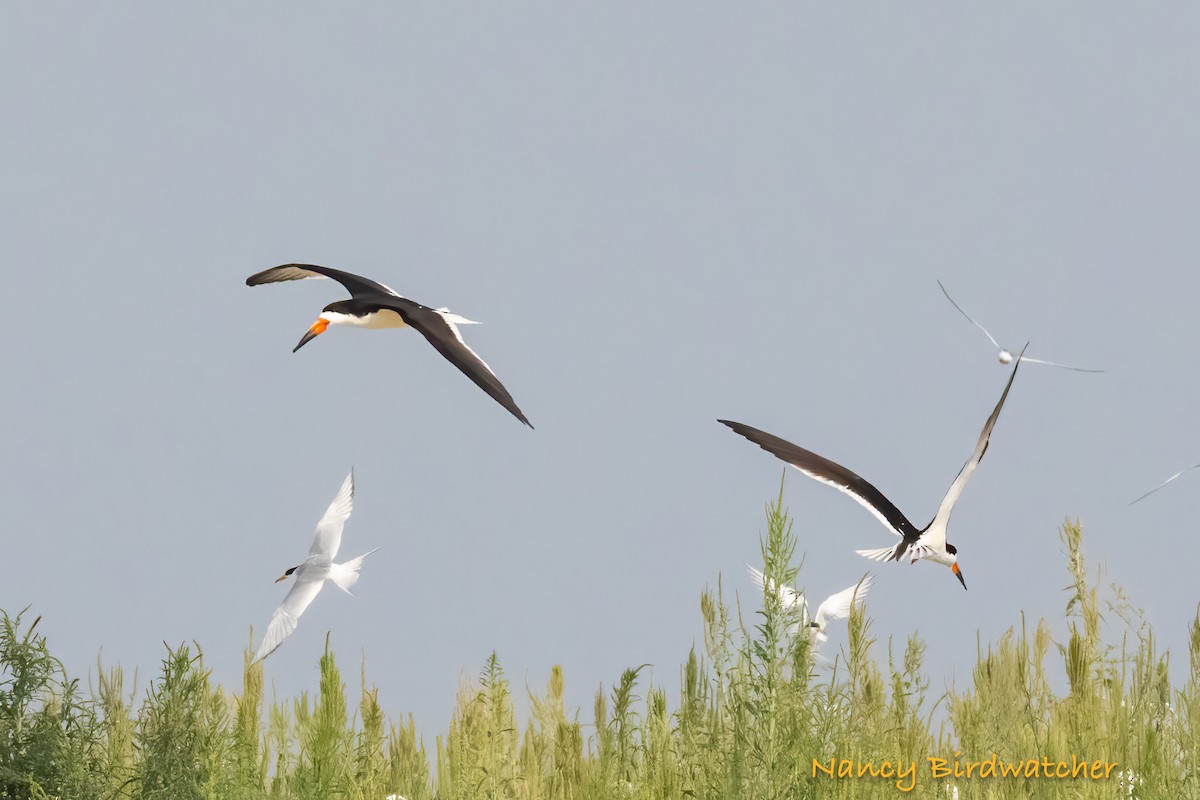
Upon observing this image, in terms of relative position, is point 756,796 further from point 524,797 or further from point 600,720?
point 600,720

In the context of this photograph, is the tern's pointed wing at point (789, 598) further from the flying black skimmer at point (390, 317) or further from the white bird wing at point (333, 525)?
the white bird wing at point (333, 525)

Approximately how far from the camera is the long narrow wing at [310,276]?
870cm

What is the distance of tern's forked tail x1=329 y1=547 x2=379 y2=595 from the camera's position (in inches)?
296

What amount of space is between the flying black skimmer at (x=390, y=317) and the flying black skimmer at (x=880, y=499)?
2.12m

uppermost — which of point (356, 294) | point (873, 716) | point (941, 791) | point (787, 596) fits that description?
point (356, 294)

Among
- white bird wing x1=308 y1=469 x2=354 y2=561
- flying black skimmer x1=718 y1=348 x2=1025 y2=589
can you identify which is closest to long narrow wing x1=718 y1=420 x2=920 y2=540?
flying black skimmer x1=718 y1=348 x2=1025 y2=589

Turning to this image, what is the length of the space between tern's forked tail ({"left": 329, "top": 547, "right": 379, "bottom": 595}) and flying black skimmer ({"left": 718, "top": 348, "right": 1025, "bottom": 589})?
8.50ft

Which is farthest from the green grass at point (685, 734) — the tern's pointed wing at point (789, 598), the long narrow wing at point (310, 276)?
the long narrow wing at point (310, 276)

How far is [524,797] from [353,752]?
36.7 inches

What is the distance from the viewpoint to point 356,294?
8.59 metres

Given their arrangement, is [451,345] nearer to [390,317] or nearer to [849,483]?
[390,317]

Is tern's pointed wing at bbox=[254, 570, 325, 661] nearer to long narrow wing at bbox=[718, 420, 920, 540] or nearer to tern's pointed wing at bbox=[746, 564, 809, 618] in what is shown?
long narrow wing at bbox=[718, 420, 920, 540]

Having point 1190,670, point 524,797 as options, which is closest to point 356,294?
point 524,797

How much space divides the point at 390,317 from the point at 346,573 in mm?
1658
